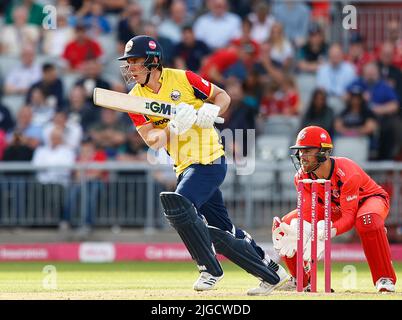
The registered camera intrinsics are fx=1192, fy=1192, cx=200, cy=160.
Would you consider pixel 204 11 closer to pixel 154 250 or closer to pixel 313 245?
pixel 154 250

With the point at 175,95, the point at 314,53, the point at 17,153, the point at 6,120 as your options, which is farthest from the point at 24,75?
the point at 175,95

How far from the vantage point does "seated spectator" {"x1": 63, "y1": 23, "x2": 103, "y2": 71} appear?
17266mm

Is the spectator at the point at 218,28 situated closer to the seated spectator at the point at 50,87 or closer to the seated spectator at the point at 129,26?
the seated spectator at the point at 129,26

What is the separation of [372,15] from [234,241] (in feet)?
31.0

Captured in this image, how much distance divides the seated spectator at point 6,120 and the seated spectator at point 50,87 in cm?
33

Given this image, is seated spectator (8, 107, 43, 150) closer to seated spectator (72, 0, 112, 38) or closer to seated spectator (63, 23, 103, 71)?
seated spectator (63, 23, 103, 71)

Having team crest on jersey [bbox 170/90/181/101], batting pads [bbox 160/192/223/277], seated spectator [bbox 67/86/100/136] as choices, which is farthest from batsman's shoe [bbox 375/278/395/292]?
seated spectator [bbox 67/86/100/136]

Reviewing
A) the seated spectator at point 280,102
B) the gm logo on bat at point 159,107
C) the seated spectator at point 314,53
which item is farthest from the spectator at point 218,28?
the gm logo on bat at point 159,107

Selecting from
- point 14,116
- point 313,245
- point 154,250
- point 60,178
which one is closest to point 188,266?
point 154,250

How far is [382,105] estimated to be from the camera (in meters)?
16.3

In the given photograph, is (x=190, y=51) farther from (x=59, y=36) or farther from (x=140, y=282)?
(x=140, y=282)

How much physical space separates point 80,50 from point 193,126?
825 cm

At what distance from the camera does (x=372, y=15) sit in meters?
17.9

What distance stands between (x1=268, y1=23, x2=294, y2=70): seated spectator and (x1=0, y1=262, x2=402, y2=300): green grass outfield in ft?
12.1
